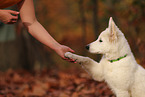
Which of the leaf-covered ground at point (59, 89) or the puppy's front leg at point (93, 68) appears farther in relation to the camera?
the leaf-covered ground at point (59, 89)

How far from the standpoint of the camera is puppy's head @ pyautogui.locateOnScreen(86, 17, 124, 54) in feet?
8.78

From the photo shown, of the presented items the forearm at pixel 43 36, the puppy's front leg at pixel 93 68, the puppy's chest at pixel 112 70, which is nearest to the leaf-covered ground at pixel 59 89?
the puppy's front leg at pixel 93 68

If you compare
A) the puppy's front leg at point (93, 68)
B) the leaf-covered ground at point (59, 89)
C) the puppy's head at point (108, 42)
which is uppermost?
the puppy's head at point (108, 42)

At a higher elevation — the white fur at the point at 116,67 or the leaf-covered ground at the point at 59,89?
the white fur at the point at 116,67

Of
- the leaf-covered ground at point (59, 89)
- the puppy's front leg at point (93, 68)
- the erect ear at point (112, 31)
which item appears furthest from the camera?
the leaf-covered ground at point (59, 89)

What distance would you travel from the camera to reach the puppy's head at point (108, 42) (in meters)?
2.68

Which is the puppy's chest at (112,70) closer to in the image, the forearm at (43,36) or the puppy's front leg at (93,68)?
the puppy's front leg at (93,68)

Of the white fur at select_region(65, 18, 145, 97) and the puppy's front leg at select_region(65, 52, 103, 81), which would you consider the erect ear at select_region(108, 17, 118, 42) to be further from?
the puppy's front leg at select_region(65, 52, 103, 81)

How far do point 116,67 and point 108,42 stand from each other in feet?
1.17

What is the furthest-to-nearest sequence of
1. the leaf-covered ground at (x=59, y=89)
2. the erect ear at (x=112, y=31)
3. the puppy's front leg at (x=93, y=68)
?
the leaf-covered ground at (x=59, y=89)
the puppy's front leg at (x=93, y=68)
the erect ear at (x=112, y=31)

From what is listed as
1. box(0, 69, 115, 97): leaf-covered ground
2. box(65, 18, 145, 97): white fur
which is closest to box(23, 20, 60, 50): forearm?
box(65, 18, 145, 97): white fur

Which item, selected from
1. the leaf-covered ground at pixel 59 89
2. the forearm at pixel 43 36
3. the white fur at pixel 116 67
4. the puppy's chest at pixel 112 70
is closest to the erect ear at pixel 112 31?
the white fur at pixel 116 67

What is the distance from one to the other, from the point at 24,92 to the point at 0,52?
102 inches

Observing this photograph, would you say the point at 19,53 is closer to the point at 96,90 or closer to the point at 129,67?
the point at 96,90
